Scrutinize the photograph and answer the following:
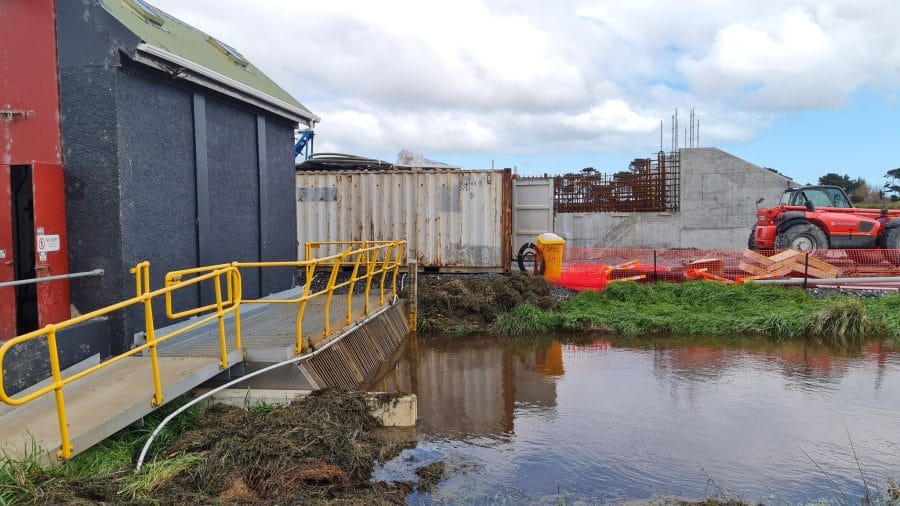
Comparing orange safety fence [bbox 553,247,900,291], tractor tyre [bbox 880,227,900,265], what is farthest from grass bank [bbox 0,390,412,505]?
tractor tyre [bbox 880,227,900,265]

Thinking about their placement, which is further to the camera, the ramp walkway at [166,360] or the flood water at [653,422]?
the flood water at [653,422]

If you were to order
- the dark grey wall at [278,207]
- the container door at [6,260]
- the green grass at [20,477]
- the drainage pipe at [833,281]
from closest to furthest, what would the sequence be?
the green grass at [20,477]
the container door at [6,260]
the dark grey wall at [278,207]
the drainage pipe at [833,281]

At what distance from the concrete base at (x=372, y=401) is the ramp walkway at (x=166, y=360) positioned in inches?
8.2

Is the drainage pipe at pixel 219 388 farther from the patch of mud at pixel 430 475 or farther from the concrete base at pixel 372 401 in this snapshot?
the patch of mud at pixel 430 475

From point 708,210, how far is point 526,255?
12.5 metres

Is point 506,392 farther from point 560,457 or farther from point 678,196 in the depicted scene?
point 678,196

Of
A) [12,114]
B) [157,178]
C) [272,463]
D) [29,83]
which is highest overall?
[29,83]

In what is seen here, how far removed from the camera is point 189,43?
27.2 feet

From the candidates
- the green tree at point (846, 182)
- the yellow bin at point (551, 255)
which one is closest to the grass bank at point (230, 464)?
the yellow bin at point (551, 255)

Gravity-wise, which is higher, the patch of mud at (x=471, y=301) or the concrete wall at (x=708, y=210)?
the concrete wall at (x=708, y=210)

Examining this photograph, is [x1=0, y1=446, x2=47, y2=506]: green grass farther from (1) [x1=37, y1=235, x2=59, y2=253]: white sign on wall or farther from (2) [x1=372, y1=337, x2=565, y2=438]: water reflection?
(2) [x1=372, y1=337, x2=565, y2=438]: water reflection

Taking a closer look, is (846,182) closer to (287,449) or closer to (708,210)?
(708,210)

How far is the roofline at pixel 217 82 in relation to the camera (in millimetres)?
6430

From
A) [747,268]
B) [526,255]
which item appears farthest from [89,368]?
[747,268]
